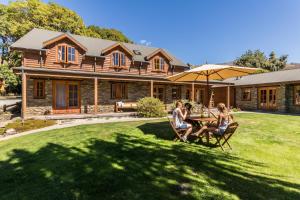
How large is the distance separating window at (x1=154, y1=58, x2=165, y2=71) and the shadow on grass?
16.1 metres

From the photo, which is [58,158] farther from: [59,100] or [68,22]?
[68,22]

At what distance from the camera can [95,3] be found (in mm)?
27078

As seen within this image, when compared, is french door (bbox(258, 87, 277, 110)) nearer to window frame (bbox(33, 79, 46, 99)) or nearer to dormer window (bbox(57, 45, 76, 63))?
dormer window (bbox(57, 45, 76, 63))

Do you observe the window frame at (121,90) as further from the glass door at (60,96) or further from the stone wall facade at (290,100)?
the stone wall facade at (290,100)

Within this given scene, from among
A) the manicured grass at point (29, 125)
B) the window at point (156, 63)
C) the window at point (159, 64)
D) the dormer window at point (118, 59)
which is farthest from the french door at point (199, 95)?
the manicured grass at point (29, 125)

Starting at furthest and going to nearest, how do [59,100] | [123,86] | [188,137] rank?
[123,86] → [59,100] → [188,137]

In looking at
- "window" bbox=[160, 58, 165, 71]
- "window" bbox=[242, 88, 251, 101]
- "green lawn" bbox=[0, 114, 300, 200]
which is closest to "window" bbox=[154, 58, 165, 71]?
"window" bbox=[160, 58, 165, 71]

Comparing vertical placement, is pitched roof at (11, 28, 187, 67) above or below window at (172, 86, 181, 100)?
above

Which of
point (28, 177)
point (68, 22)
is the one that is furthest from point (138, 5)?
point (28, 177)

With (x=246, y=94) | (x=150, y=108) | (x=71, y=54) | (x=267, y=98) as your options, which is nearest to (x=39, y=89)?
(x=71, y=54)

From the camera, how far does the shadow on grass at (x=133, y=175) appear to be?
359 centimetres

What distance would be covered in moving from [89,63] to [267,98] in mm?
18386

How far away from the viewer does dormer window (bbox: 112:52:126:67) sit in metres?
19.2

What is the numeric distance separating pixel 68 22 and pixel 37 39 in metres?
19.0
